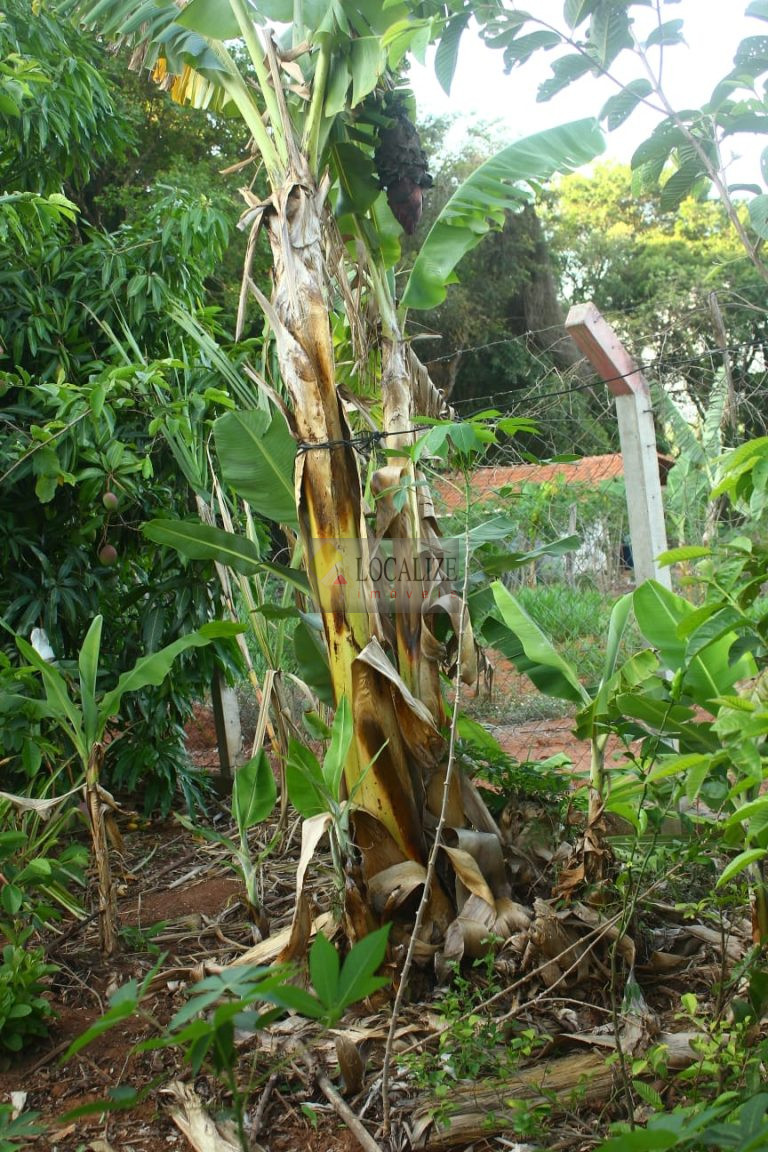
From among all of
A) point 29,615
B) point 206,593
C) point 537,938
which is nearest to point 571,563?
point 206,593

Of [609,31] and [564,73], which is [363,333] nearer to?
[564,73]

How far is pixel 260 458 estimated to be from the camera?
10.5 feet

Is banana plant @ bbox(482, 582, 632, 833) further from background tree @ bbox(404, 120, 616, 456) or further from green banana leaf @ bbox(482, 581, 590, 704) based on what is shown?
background tree @ bbox(404, 120, 616, 456)

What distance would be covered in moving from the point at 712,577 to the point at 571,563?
7186mm

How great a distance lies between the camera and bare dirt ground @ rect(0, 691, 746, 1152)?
7.31ft

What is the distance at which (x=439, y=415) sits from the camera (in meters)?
3.73

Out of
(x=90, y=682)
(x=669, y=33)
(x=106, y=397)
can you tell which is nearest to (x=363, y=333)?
(x=106, y=397)

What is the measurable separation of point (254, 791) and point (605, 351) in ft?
6.34

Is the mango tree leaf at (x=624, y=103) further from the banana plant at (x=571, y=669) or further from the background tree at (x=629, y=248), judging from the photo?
the background tree at (x=629, y=248)

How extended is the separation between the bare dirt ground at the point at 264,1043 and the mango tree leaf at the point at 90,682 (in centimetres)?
64

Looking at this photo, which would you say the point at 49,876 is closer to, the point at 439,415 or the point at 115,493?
the point at 115,493

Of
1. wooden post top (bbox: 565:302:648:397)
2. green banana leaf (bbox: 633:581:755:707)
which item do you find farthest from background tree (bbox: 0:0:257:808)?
green banana leaf (bbox: 633:581:755:707)

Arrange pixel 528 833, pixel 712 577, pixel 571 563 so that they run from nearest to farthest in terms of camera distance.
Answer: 1. pixel 712 577
2. pixel 528 833
3. pixel 571 563

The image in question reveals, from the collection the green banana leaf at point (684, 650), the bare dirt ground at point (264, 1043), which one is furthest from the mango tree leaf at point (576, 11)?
the bare dirt ground at point (264, 1043)
